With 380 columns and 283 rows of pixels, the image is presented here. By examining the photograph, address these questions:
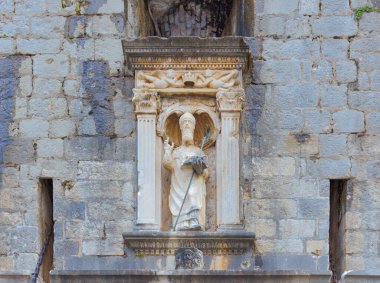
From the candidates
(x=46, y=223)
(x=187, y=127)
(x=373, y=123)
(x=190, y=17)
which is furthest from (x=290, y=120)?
(x=46, y=223)

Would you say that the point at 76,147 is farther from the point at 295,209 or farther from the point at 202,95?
the point at 295,209

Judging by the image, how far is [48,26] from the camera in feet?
47.1

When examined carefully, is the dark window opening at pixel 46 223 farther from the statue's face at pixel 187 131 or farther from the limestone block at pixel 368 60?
the limestone block at pixel 368 60

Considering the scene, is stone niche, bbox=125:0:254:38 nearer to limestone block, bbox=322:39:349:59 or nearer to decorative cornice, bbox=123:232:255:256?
limestone block, bbox=322:39:349:59

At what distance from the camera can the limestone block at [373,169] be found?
45.3ft

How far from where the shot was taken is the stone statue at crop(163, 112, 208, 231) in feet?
44.2

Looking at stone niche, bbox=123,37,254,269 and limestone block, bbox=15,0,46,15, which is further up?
limestone block, bbox=15,0,46,15

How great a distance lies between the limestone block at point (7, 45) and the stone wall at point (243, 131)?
1cm

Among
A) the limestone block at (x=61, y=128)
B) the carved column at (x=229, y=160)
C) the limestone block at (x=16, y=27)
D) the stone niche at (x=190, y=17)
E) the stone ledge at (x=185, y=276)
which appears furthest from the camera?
the stone niche at (x=190, y=17)

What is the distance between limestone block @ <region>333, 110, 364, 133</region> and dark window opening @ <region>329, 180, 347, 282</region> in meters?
0.52

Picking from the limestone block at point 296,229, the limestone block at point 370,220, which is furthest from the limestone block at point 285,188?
the limestone block at point 370,220

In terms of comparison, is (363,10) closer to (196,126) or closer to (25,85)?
(196,126)

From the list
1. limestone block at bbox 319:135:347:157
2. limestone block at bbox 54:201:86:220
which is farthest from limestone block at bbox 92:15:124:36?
limestone block at bbox 319:135:347:157

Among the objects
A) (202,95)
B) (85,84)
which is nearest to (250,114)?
(202,95)
